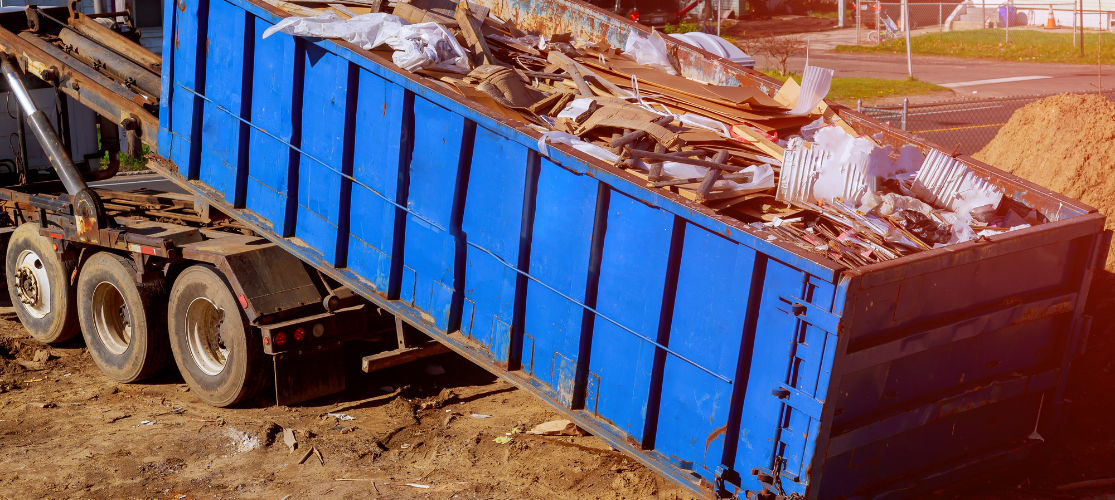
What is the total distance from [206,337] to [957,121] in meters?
15.8

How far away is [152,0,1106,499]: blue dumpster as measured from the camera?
14.0ft

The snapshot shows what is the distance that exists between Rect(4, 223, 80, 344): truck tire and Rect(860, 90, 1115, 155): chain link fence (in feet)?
40.7

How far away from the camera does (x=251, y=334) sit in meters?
6.41

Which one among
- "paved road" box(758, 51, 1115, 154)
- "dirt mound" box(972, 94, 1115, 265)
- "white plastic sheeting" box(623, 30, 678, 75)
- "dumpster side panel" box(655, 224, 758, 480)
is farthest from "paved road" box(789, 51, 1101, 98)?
"dumpster side panel" box(655, 224, 758, 480)

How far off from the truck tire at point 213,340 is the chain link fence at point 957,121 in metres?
12.1

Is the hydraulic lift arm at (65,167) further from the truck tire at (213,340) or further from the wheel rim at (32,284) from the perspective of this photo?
the wheel rim at (32,284)

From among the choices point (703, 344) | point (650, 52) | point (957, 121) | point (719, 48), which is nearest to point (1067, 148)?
point (650, 52)

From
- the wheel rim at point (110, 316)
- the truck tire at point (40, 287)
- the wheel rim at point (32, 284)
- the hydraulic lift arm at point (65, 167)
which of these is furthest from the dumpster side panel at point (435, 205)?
the wheel rim at point (32, 284)

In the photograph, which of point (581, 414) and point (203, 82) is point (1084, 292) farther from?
point (203, 82)

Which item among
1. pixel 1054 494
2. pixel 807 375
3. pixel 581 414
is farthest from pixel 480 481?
pixel 1054 494

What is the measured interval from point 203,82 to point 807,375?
194 inches

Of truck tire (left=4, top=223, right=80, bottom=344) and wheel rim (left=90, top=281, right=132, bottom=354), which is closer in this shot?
wheel rim (left=90, top=281, right=132, bottom=354)

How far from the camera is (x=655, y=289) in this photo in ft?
15.2

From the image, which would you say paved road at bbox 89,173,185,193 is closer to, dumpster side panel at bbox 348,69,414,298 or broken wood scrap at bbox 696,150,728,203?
dumpster side panel at bbox 348,69,414,298
